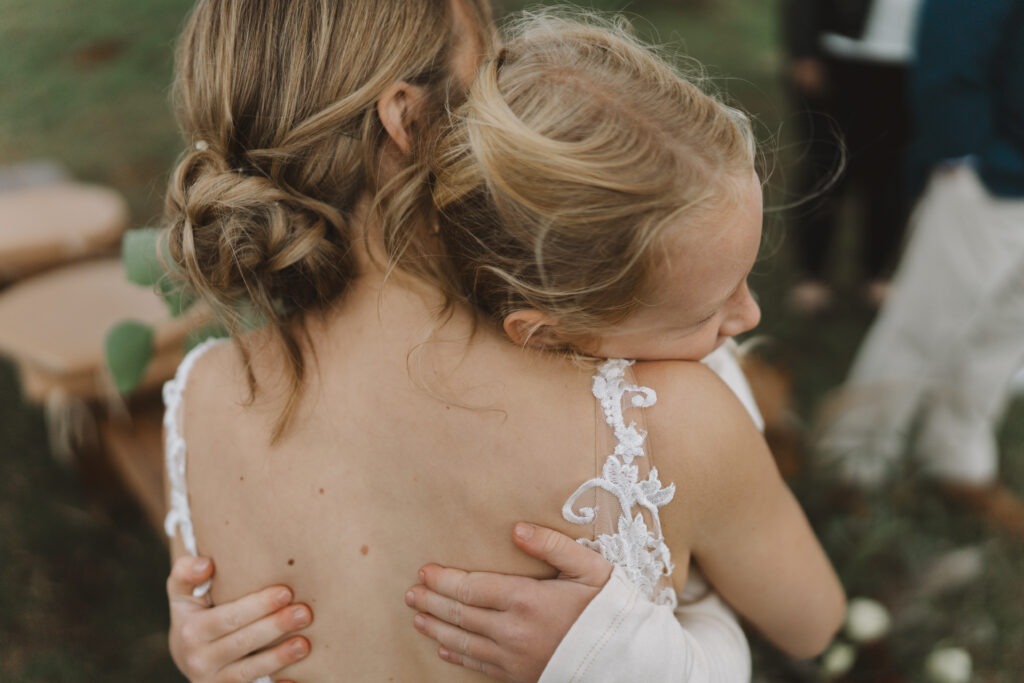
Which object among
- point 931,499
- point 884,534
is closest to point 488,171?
point 884,534

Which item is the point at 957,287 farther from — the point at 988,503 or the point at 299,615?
the point at 299,615

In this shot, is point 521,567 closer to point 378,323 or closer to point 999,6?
point 378,323

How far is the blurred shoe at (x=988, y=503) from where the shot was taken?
3.21 m

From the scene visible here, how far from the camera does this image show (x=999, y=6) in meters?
2.65

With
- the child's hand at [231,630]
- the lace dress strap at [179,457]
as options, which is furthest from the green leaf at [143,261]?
the child's hand at [231,630]

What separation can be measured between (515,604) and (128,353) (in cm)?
117

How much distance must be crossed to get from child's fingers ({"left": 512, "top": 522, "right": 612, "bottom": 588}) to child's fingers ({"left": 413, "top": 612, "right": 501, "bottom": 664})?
14 cm

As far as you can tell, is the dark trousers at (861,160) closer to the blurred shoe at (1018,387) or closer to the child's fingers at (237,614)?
the blurred shoe at (1018,387)

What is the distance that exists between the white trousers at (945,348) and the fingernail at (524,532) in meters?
1.88

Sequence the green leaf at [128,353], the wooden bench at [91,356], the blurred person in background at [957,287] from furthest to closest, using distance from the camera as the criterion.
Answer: the blurred person in background at [957,287] → the wooden bench at [91,356] → the green leaf at [128,353]

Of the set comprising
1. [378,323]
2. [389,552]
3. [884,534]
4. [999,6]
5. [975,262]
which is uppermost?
[999,6]

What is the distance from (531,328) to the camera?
117cm

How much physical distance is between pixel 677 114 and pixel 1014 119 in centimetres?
224

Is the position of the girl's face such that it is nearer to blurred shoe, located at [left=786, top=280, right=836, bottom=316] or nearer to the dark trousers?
the dark trousers
